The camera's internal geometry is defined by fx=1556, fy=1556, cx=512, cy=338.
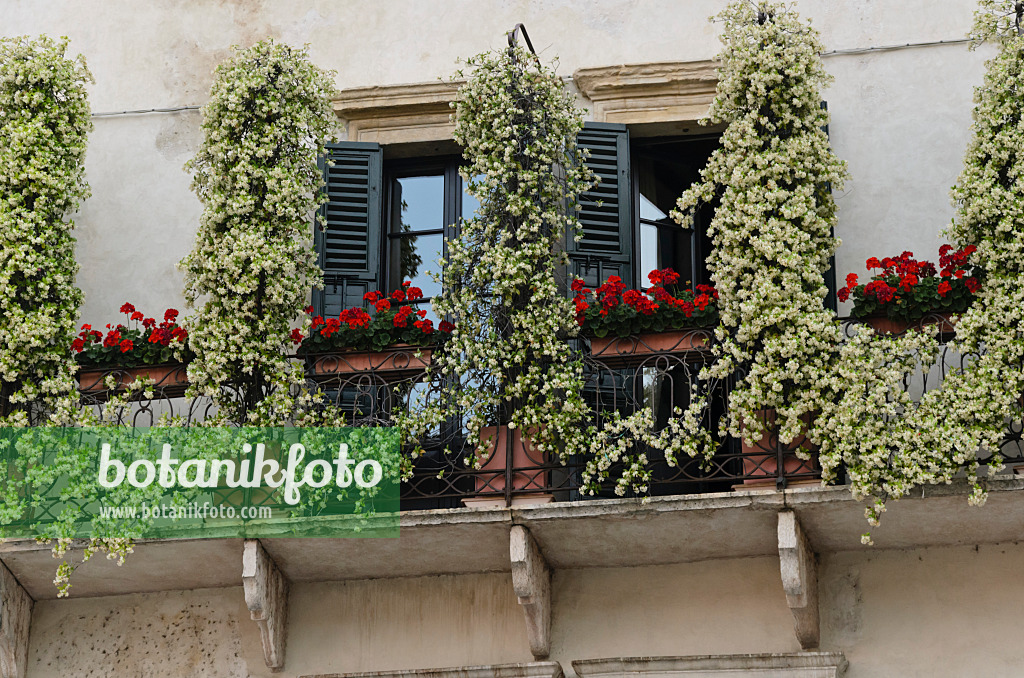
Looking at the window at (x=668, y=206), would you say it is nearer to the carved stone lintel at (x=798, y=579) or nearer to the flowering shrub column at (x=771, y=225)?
the flowering shrub column at (x=771, y=225)

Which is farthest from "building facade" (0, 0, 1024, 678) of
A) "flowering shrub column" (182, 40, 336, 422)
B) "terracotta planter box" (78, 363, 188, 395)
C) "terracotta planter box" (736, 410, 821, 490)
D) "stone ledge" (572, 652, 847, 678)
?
"terracotta planter box" (78, 363, 188, 395)

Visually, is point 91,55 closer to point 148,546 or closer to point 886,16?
point 148,546

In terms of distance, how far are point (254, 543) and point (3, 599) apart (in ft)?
4.86

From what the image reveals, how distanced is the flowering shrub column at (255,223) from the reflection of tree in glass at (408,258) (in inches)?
27.6

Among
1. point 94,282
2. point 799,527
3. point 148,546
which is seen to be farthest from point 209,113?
point 799,527

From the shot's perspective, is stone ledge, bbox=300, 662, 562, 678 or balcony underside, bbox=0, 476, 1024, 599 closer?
balcony underside, bbox=0, 476, 1024, 599

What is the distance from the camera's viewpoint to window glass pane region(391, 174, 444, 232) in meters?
9.74

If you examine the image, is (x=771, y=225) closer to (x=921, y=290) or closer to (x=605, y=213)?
(x=921, y=290)

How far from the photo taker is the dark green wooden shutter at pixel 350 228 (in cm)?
929

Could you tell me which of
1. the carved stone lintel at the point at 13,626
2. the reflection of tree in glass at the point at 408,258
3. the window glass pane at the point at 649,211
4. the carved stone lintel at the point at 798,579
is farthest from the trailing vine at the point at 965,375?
the carved stone lintel at the point at 13,626

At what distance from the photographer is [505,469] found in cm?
798

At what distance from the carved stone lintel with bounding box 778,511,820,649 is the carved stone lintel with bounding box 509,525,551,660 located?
4.04 ft

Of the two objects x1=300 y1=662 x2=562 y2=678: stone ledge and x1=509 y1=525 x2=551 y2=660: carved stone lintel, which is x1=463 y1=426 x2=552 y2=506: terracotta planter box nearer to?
x1=509 y1=525 x2=551 y2=660: carved stone lintel
